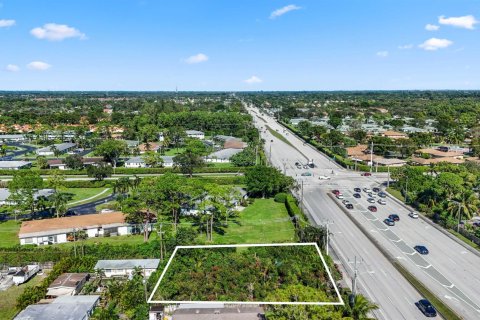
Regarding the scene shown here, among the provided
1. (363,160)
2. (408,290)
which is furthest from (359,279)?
(363,160)

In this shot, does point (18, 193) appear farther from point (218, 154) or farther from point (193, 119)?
point (193, 119)

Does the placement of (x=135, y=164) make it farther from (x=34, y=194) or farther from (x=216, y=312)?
(x=216, y=312)

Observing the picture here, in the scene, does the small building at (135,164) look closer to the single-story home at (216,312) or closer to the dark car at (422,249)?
the dark car at (422,249)

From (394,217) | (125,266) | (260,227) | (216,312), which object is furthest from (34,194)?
(394,217)

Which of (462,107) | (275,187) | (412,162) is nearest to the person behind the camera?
(275,187)

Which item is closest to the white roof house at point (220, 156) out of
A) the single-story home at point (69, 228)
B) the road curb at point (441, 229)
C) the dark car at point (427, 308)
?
the road curb at point (441, 229)

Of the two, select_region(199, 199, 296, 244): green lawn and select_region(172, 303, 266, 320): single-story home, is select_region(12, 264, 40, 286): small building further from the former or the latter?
select_region(172, 303, 266, 320): single-story home

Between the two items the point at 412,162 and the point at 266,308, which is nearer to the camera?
the point at 266,308

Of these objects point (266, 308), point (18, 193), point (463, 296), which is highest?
point (266, 308)
